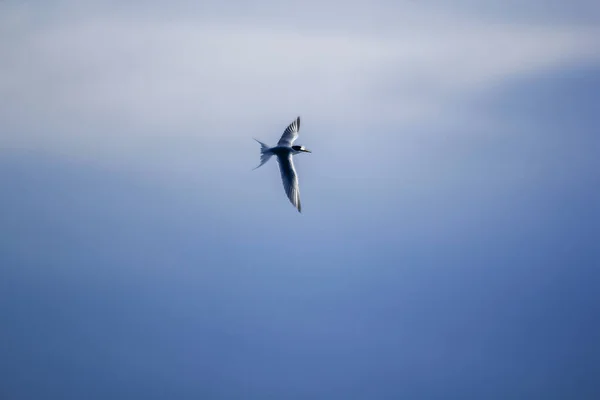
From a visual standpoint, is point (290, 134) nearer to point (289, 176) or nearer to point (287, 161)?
point (287, 161)

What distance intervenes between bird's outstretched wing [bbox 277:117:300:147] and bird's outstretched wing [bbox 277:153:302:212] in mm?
574

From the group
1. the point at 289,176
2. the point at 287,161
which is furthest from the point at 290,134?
the point at 289,176

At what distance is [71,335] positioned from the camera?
53469 millimetres

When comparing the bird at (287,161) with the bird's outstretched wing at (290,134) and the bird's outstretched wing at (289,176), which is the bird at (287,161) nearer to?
the bird's outstretched wing at (289,176)

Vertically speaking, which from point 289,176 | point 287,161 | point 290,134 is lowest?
point 289,176

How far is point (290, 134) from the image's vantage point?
46.0 feet

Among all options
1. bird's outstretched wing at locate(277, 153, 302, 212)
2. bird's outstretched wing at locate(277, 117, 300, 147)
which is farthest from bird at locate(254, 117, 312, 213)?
bird's outstretched wing at locate(277, 117, 300, 147)

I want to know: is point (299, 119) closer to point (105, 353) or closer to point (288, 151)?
point (288, 151)

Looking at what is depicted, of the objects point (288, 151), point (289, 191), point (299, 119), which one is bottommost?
point (289, 191)

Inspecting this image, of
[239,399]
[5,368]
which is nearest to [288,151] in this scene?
[239,399]

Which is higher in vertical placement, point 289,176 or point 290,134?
point 290,134

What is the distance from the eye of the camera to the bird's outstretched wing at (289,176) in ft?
42.5

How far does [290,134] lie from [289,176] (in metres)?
1.55

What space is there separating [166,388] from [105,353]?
7401 millimetres
